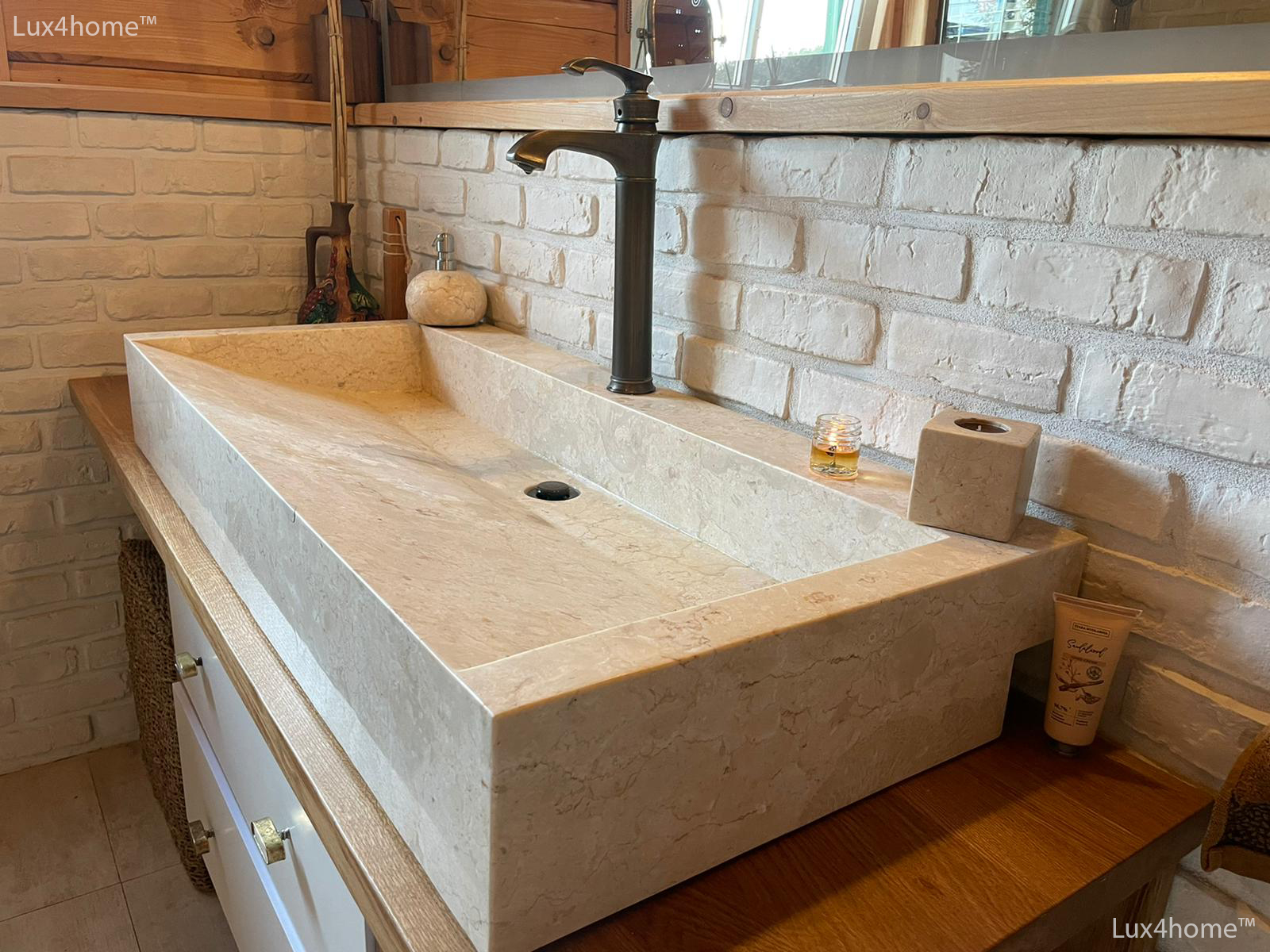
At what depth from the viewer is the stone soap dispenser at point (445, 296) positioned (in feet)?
4.60

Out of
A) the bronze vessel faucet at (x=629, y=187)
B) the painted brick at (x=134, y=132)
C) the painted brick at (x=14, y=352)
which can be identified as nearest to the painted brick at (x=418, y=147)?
the painted brick at (x=134, y=132)

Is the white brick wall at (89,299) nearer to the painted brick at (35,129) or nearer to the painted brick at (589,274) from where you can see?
the painted brick at (35,129)

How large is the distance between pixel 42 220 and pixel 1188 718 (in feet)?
5.48

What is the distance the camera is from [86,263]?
156 cm

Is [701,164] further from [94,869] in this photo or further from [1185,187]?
[94,869]

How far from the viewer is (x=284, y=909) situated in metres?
0.90

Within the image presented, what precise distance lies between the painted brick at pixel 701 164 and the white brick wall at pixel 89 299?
3.12 feet

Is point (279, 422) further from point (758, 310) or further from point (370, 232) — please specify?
point (370, 232)

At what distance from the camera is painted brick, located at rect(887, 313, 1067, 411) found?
73 centimetres

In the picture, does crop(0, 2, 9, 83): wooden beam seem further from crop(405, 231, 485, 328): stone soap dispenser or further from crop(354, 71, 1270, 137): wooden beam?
crop(354, 71, 1270, 137): wooden beam

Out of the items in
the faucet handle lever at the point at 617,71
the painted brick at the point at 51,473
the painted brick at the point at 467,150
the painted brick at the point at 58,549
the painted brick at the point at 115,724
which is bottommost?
the painted brick at the point at 115,724

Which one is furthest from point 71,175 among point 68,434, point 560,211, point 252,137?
point 560,211

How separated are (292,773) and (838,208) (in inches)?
25.7

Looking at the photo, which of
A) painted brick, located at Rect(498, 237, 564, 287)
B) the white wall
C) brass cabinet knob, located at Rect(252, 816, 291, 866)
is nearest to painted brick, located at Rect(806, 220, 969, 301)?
the white wall
